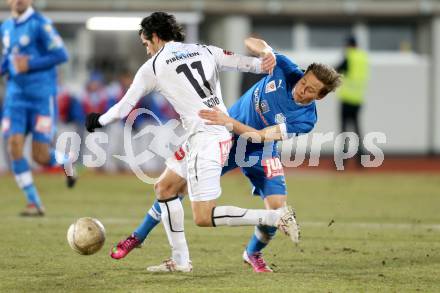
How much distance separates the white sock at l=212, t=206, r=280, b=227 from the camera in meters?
6.63

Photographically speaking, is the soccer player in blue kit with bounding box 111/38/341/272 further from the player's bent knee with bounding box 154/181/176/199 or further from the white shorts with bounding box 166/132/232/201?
the white shorts with bounding box 166/132/232/201

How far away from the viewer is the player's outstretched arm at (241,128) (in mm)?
6770

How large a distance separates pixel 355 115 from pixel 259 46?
11.8 m

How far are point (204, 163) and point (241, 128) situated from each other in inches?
14.9

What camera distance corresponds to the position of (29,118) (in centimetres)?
1103

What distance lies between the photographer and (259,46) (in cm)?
697

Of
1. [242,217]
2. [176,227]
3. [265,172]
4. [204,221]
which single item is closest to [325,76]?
[265,172]

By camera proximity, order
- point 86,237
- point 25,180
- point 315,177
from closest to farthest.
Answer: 1. point 86,237
2. point 25,180
3. point 315,177

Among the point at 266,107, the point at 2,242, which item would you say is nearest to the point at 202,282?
the point at 266,107

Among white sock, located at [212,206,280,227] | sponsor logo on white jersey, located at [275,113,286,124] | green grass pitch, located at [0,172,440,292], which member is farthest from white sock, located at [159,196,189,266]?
sponsor logo on white jersey, located at [275,113,286,124]

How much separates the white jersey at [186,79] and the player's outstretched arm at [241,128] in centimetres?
13

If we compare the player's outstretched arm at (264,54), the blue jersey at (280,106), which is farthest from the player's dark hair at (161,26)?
the blue jersey at (280,106)

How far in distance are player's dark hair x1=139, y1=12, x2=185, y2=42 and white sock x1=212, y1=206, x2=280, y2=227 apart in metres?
1.37

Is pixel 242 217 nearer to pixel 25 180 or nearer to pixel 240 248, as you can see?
pixel 240 248
